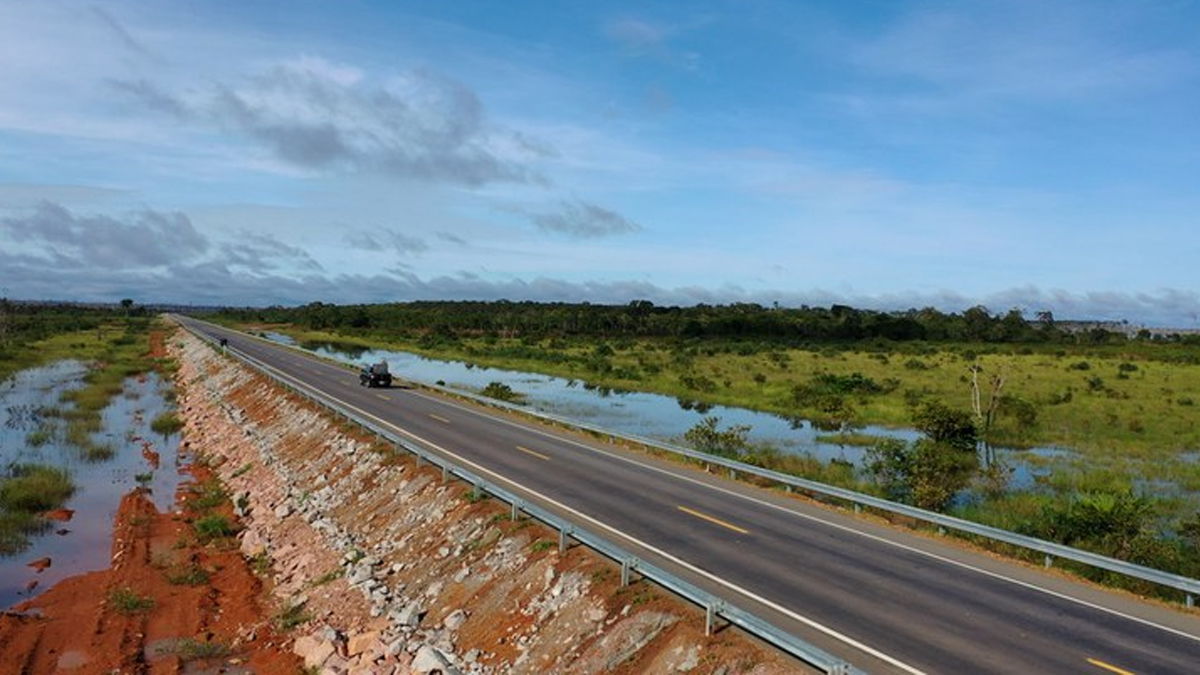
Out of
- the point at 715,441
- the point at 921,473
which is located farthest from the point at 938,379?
the point at 921,473

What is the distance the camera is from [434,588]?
692 inches

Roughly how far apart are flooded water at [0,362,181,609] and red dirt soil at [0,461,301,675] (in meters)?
1.17

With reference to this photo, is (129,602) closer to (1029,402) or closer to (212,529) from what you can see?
(212,529)

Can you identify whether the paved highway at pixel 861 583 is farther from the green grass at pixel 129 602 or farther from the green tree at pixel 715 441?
the green grass at pixel 129 602

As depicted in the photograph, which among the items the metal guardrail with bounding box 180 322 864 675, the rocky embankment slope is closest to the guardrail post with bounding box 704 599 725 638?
the metal guardrail with bounding box 180 322 864 675

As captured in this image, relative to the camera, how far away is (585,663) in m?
12.9

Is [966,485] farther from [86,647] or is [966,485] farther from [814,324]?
[814,324]

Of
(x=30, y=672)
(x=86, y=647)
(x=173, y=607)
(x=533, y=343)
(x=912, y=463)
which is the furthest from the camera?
(x=533, y=343)

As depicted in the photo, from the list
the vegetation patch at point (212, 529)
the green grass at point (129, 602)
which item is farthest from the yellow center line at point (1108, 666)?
the vegetation patch at point (212, 529)

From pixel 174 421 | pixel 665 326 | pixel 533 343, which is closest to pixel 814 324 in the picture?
pixel 665 326

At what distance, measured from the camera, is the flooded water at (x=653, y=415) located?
37.2 m

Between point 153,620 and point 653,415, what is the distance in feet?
108

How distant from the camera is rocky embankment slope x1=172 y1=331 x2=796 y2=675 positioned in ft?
42.8

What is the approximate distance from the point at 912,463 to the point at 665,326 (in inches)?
4968
